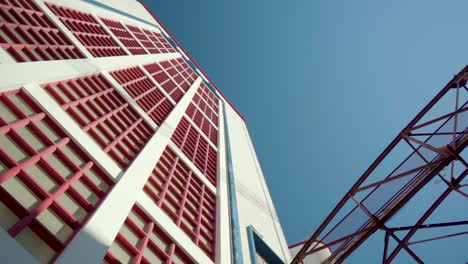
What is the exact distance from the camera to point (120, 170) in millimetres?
7152

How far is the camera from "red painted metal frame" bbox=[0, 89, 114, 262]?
4.46 meters

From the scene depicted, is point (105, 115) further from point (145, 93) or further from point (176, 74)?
point (176, 74)

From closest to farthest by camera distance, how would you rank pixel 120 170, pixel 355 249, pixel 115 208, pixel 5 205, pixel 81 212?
pixel 5 205 < pixel 81 212 < pixel 115 208 < pixel 120 170 < pixel 355 249

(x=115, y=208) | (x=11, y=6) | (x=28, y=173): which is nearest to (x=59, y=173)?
(x=28, y=173)

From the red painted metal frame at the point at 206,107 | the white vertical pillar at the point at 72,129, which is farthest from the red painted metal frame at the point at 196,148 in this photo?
the red painted metal frame at the point at 206,107

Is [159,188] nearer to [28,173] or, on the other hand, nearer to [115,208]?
[115,208]

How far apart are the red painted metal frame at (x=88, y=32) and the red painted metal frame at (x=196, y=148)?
3.91 metres

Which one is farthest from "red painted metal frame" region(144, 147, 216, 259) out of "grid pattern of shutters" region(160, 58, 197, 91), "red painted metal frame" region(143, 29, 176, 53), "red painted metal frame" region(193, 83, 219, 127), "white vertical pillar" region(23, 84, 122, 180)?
"red painted metal frame" region(143, 29, 176, 53)

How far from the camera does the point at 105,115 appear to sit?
8859mm

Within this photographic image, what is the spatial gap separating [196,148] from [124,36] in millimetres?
8428

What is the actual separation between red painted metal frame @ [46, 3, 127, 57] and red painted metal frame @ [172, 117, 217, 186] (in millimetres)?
3910

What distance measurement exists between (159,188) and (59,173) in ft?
9.86

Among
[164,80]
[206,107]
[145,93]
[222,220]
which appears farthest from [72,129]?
[206,107]

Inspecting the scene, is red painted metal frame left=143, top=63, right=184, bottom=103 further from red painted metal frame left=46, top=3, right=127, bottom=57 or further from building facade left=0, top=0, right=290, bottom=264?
red painted metal frame left=46, top=3, right=127, bottom=57
